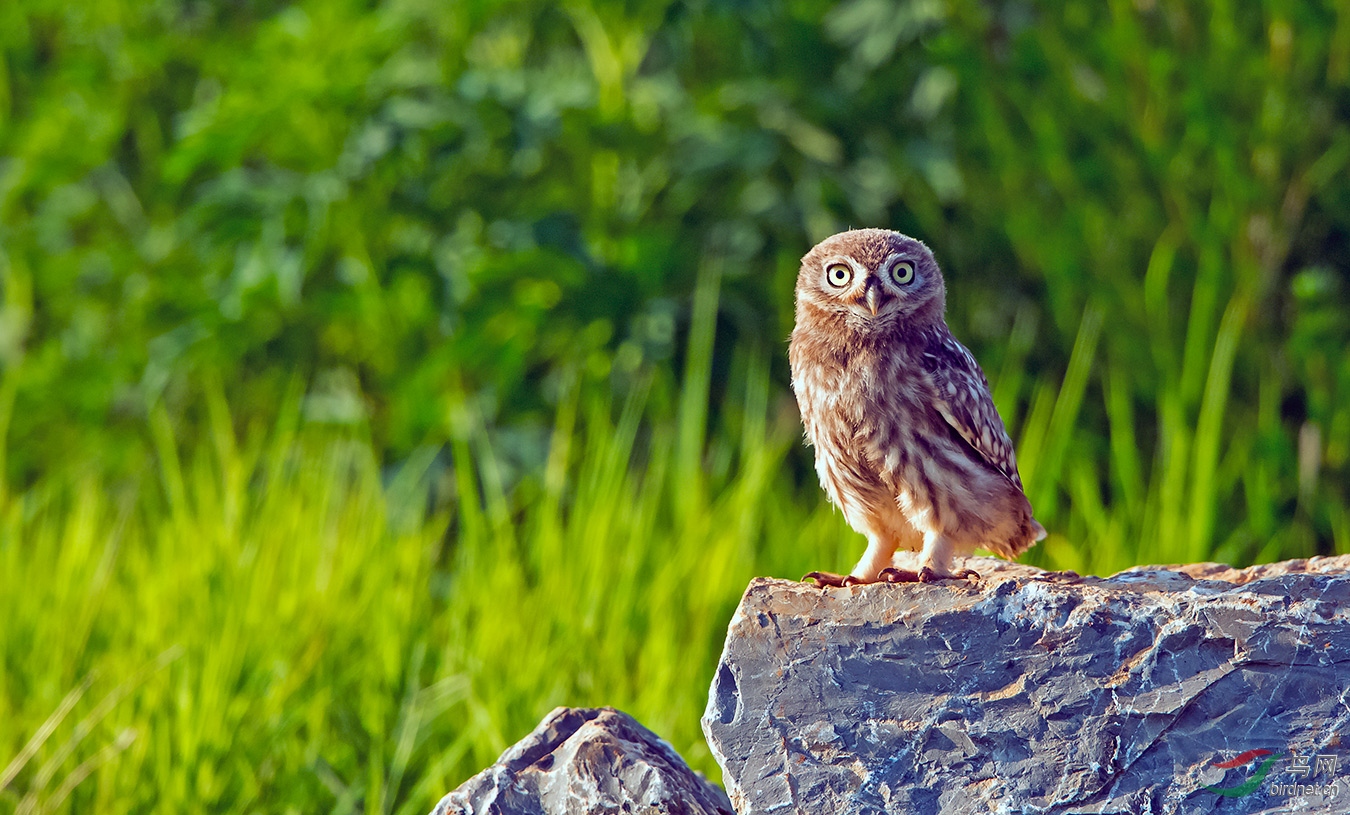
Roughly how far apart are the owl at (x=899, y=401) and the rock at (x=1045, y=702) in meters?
0.38

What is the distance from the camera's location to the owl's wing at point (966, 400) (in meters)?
3.00

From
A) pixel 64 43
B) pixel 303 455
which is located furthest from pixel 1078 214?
pixel 64 43

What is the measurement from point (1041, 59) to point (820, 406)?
129 inches

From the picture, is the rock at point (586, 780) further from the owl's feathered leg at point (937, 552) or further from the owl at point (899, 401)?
the owl's feathered leg at point (937, 552)

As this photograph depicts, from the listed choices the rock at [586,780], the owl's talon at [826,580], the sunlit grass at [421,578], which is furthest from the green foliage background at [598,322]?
the owl's talon at [826,580]

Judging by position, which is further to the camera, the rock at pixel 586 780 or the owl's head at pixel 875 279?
the owl's head at pixel 875 279

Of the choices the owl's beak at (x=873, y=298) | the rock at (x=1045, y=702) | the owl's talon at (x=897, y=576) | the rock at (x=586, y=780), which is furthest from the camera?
the owl's beak at (x=873, y=298)

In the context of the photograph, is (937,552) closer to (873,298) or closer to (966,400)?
(966,400)

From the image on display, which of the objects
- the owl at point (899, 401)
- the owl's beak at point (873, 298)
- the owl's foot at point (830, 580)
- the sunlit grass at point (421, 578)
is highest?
the owl's beak at point (873, 298)

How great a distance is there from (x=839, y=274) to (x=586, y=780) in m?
1.19

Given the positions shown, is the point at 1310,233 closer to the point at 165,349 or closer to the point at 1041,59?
the point at 1041,59

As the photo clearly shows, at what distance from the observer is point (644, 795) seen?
→ 2.61m

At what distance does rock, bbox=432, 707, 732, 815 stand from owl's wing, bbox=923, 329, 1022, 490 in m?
0.96

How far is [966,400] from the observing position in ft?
9.93
